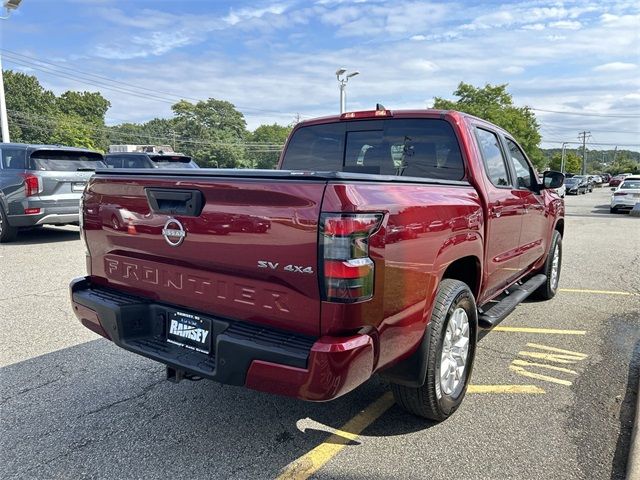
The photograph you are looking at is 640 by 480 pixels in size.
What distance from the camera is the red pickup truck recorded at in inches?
83.2

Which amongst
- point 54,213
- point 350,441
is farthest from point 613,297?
point 54,213

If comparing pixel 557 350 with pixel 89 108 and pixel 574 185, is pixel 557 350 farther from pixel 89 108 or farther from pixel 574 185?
pixel 89 108

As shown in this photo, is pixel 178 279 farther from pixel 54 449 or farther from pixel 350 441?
pixel 350 441

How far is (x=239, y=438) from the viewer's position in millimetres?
2803

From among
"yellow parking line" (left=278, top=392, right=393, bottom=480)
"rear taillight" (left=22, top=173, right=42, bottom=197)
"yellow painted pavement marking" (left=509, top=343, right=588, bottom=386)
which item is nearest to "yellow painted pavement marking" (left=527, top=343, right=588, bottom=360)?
"yellow painted pavement marking" (left=509, top=343, right=588, bottom=386)

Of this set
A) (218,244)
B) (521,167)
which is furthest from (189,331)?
(521,167)

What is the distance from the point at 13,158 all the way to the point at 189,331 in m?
8.16

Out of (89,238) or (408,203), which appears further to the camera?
(89,238)

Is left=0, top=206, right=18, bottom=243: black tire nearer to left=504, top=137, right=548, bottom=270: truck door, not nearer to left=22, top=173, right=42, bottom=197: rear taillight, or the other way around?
left=22, top=173, right=42, bottom=197: rear taillight

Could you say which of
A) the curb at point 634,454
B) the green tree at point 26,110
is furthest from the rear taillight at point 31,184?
the green tree at point 26,110

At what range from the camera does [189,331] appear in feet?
8.49

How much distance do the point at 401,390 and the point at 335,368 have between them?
38.7 inches

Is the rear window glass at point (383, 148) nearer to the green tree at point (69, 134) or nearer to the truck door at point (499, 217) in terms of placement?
the truck door at point (499, 217)

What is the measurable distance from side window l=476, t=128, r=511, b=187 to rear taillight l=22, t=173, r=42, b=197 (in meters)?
7.98
